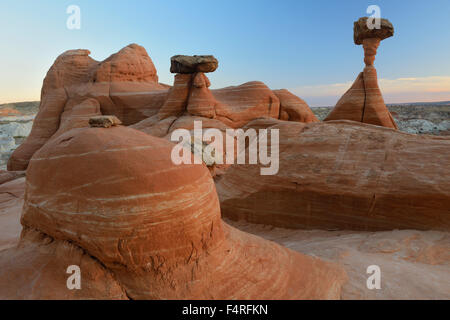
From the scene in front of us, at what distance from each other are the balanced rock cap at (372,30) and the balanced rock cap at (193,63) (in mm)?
6518

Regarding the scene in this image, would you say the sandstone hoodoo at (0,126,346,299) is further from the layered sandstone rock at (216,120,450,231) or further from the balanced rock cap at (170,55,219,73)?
the balanced rock cap at (170,55,219,73)

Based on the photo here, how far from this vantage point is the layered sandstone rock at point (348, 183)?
445 centimetres

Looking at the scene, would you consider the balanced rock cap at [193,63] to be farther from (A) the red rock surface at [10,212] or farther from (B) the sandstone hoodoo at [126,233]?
(B) the sandstone hoodoo at [126,233]

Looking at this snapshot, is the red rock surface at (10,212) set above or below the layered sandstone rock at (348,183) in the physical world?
below

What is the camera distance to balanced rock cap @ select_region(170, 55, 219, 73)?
44.5 feet

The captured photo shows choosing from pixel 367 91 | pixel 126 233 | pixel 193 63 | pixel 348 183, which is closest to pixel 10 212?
pixel 126 233

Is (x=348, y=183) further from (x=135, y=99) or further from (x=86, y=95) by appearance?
(x=86, y=95)

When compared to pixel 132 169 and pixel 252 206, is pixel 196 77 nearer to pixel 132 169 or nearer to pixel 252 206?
pixel 252 206

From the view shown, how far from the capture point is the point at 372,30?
33.6 feet

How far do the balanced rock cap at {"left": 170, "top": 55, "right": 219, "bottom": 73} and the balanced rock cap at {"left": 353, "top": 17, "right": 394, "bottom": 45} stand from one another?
257 inches

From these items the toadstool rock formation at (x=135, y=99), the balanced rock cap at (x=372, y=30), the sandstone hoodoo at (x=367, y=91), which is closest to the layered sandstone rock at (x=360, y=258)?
the sandstone hoodoo at (x=367, y=91)

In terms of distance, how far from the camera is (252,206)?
5723mm

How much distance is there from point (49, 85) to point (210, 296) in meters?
18.1
